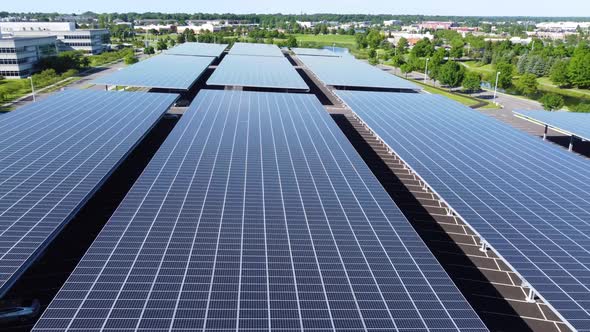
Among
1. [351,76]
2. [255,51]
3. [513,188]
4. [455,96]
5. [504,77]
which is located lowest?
[455,96]

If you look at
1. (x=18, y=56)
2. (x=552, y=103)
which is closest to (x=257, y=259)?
(x=552, y=103)

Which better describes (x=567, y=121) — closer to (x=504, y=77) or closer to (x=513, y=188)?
(x=513, y=188)

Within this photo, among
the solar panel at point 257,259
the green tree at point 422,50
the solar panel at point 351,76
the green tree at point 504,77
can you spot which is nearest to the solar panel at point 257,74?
the solar panel at point 351,76

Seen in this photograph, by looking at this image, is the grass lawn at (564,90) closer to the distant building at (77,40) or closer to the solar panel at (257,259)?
the solar panel at (257,259)

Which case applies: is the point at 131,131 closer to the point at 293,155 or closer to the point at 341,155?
the point at 293,155

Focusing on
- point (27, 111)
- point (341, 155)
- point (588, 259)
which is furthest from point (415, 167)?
point (27, 111)

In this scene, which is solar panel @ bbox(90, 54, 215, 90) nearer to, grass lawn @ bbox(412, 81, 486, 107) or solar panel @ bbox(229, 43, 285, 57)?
solar panel @ bbox(229, 43, 285, 57)
